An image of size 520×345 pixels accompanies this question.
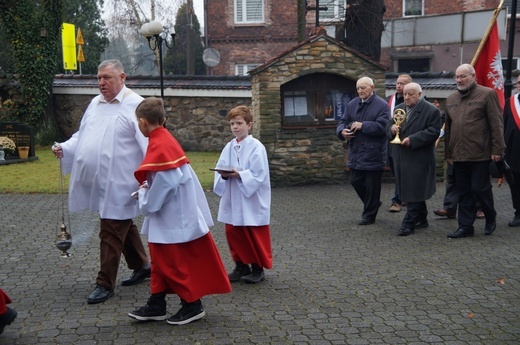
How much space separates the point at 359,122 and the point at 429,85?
6888 millimetres

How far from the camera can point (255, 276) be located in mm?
6371

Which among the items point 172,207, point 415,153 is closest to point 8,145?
point 415,153

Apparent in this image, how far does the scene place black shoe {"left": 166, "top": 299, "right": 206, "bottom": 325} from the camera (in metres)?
5.12

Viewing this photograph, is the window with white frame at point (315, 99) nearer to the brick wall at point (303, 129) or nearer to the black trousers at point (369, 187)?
the brick wall at point (303, 129)

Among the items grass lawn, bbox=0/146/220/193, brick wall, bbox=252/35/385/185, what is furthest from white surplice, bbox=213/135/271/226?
grass lawn, bbox=0/146/220/193

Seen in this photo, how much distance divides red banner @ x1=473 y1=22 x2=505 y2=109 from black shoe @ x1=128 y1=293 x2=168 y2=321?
701cm

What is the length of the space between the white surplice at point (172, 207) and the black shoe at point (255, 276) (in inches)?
51.6

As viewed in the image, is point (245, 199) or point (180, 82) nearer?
point (245, 199)

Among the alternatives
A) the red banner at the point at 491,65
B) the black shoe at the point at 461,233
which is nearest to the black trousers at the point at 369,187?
the black shoe at the point at 461,233

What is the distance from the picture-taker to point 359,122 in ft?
30.0

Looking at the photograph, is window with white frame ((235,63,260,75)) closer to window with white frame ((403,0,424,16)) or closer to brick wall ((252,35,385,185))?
window with white frame ((403,0,424,16))

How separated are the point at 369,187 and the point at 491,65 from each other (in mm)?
3016

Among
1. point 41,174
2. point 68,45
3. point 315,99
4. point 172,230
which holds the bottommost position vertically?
point 41,174

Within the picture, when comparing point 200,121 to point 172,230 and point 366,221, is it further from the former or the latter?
point 172,230
